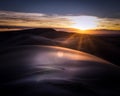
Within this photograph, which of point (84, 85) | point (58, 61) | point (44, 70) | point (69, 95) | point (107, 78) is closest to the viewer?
point (69, 95)

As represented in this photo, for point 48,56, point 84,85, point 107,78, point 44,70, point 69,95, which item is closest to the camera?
point 69,95

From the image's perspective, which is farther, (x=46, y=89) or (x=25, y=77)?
(x=25, y=77)

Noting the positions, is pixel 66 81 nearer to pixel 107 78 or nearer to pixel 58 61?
pixel 107 78

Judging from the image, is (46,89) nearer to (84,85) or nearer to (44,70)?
(84,85)

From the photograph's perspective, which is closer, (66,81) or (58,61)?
(66,81)

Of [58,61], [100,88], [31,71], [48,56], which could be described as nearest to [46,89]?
[100,88]

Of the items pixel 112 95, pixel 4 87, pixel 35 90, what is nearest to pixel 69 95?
pixel 35 90

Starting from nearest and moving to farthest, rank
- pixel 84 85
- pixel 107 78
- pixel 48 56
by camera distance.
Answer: pixel 84 85, pixel 107 78, pixel 48 56

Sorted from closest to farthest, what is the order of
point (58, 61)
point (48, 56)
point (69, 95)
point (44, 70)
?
point (69, 95), point (44, 70), point (58, 61), point (48, 56)
